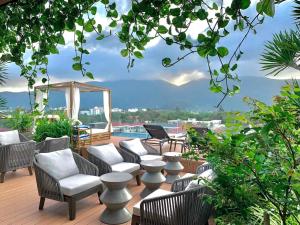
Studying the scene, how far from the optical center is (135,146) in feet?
18.3

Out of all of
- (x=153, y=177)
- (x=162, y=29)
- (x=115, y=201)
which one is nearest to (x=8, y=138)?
(x=153, y=177)

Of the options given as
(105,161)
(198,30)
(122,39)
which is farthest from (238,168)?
(105,161)

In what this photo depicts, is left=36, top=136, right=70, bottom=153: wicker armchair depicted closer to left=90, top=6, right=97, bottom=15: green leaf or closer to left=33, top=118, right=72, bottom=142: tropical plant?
left=33, top=118, right=72, bottom=142: tropical plant

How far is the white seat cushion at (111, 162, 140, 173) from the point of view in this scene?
14.7 ft

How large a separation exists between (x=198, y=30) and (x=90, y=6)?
468 millimetres

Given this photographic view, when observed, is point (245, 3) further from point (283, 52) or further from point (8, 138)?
point (8, 138)

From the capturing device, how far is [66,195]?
3482 mm

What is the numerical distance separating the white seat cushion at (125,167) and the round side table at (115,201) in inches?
35.5

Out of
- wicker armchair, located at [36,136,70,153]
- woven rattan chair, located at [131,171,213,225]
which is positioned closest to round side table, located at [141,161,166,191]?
woven rattan chair, located at [131,171,213,225]

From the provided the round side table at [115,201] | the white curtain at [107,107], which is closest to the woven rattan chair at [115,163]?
the round side table at [115,201]

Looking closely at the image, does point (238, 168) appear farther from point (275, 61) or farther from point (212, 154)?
point (275, 61)

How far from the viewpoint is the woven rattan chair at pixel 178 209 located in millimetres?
2529

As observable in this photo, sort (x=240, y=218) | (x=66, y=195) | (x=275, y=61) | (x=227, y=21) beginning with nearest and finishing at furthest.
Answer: (x=227, y=21) < (x=240, y=218) < (x=275, y=61) < (x=66, y=195)

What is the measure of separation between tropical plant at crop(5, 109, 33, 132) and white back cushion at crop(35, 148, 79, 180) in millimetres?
4491
